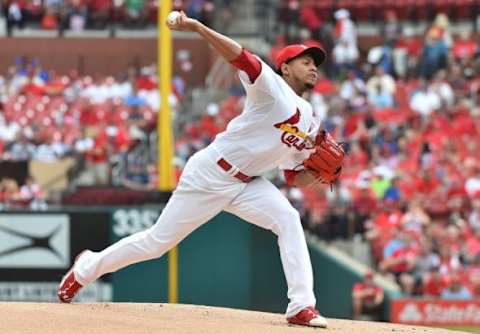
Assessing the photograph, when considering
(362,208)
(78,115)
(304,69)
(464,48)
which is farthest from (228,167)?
(464,48)

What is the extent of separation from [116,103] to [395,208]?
600 cm

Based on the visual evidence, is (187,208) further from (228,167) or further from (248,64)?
(248,64)

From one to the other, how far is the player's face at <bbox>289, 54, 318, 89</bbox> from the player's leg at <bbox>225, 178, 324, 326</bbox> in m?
0.66

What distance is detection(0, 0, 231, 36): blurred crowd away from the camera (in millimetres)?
23000

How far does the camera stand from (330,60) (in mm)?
21328

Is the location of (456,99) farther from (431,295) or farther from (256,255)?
(256,255)

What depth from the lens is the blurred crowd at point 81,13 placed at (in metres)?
23.0

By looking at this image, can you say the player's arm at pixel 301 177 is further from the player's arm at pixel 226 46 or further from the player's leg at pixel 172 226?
the player's arm at pixel 226 46

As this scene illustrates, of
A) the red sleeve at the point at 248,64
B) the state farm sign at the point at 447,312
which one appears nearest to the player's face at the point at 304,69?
the red sleeve at the point at 248,64

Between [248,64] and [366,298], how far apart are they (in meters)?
7.20

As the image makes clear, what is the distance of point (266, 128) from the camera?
7016mm

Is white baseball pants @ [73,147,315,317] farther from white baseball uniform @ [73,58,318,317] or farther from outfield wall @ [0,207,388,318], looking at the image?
outfield wall @ [0,207,388,318]

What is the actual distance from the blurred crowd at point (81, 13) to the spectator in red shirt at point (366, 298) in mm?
10303

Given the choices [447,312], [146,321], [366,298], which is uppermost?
[146,321]
